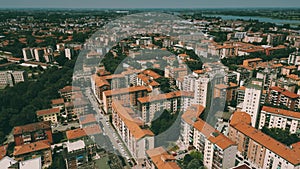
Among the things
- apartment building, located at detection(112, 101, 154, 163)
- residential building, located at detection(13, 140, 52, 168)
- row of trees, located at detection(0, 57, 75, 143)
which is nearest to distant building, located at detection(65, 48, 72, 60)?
row of trees, located at detection(0, 57, 75, 143)

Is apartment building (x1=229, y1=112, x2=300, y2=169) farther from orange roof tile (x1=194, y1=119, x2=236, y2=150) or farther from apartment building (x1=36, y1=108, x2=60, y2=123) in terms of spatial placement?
apartment building (x1=36, y1=108, x2=60, y2=123)

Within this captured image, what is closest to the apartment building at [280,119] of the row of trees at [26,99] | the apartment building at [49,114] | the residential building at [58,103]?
the apartment building at [49,114]

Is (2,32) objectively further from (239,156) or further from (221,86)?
(239,156)

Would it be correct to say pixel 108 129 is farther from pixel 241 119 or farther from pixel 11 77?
pixel 11 77

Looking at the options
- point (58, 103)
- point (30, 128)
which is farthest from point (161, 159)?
point (58, 103)

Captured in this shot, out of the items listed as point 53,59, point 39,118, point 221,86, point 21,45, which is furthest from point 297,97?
point 21,45

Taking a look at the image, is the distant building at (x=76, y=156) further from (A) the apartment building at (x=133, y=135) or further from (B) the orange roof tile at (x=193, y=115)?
(B) the orange roof tile at (x=193, y=115)
